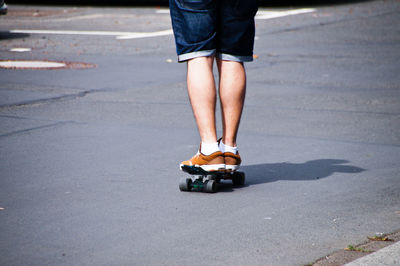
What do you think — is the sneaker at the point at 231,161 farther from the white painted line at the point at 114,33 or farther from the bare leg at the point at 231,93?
the white painted line at the point at 114,33

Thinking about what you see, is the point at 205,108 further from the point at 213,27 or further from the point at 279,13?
the point at 279,13

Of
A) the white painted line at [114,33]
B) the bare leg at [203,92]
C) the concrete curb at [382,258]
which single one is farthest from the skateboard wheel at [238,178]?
the white painted line at [114,33]

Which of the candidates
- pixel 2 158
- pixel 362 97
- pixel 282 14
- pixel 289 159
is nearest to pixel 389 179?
pixel 289 159

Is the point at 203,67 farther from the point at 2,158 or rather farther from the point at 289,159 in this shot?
the point at 2,158

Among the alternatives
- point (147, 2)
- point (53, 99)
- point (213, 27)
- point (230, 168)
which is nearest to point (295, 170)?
point (230, 168)

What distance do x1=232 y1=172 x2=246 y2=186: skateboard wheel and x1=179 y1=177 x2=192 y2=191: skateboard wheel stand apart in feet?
1.06

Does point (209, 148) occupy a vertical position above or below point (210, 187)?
above

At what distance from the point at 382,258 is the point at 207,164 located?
1582 mm

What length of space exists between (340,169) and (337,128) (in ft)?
4.65

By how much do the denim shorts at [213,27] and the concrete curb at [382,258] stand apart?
1764mm

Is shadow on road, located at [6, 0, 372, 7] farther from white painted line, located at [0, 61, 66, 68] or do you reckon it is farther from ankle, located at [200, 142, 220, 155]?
ankle, located at [200, 142, 220, 155]

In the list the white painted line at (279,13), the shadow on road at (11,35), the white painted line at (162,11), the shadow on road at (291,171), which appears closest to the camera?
the shadow on road at (291,171)

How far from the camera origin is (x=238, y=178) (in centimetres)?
480

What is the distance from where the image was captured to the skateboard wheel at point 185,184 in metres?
4.61
